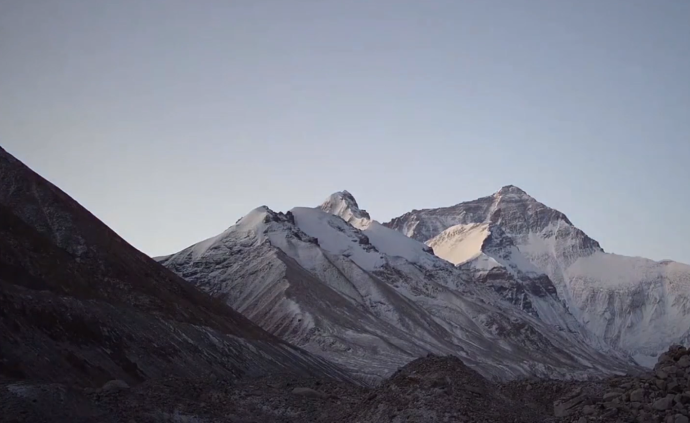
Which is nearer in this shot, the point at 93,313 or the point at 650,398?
the point at 650,398

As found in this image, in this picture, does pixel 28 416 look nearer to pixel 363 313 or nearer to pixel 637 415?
pixel 637 415

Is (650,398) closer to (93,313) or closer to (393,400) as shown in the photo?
(393,400)

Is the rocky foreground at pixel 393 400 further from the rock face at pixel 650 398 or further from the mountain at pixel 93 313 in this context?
the mountain at pixel 93 313

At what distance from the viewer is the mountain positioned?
6291 cm

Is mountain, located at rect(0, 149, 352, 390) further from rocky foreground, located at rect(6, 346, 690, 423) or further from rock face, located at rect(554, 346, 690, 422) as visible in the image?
rock face, located at rect(554, 346, 690, 422)

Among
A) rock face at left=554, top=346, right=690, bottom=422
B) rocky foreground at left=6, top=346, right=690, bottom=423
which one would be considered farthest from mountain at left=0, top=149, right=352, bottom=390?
rock face at left=554, top=346, right=690, bottom=422

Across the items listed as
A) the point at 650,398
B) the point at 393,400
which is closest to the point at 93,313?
the point at 393,400

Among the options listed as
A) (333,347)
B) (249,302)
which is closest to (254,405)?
(333,347)

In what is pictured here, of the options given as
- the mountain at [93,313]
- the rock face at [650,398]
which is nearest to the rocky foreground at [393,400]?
the rock face at [650,398]

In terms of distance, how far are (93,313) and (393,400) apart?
43137mm

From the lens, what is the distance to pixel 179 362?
263 ft

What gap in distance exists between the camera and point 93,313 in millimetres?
75062

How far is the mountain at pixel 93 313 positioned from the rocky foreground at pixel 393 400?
12.4 m

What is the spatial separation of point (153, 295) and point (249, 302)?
8792 centimetres
